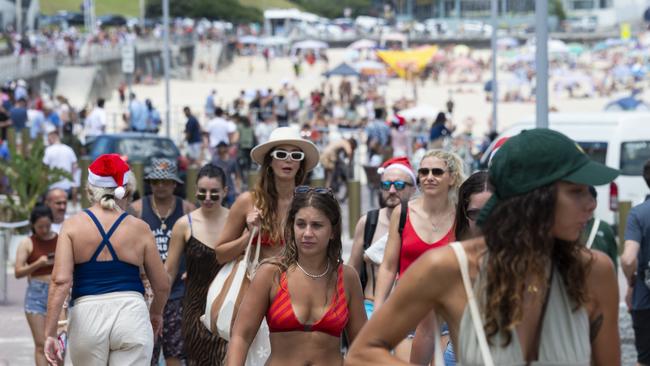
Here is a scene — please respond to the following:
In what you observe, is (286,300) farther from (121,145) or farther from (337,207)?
(121,145)

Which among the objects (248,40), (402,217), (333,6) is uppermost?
(333,6)

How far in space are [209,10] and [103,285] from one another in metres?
126

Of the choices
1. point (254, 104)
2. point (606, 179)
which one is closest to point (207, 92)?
point (254, 104)

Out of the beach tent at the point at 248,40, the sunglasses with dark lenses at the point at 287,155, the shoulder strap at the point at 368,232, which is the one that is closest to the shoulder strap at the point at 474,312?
the sunglasses with dark lenses at the point at 287,155

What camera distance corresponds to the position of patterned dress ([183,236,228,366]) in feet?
24.6

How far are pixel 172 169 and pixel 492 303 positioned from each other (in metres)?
5.82

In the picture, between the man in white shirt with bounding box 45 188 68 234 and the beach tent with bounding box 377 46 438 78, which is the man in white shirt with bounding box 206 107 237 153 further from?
the beach tent with bounding box 377 46 438 78

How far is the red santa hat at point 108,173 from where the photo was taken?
681cm

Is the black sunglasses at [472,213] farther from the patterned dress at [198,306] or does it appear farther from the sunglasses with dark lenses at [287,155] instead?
the patterned dress at [198,306]

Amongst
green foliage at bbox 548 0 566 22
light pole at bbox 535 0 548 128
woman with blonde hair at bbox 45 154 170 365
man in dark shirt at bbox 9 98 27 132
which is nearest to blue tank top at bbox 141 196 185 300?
woman with blonde hair at bbox 45 154 170 365

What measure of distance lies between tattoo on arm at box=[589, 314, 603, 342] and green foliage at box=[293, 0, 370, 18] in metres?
163

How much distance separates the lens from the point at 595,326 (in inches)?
135

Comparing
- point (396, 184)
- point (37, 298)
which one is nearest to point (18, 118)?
point (37, 298)

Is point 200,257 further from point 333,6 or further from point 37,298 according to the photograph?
point 333,6
